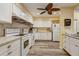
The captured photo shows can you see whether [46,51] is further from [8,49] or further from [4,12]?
[8,49]

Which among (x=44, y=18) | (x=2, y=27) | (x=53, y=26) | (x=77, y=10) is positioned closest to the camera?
(x=2, y=27)

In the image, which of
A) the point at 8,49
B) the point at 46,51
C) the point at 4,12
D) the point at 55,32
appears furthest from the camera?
the point at 55,32

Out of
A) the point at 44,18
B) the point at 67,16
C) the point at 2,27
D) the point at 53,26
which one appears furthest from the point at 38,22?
the point at 2,27

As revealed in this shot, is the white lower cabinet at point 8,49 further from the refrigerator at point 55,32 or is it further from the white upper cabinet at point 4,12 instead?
the refrigerator at point 55,32

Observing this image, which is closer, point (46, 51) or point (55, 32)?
point (46, 51)

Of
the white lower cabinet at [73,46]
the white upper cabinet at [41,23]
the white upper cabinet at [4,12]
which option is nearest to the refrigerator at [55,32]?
the white upper cabinet at [41,23]

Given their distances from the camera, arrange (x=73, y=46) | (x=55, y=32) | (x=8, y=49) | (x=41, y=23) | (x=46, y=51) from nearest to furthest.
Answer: (x=8, y=49)
(x=73, y=46)
(x=46, y=51)
(x=55, y=32)
(x=41, y=23)

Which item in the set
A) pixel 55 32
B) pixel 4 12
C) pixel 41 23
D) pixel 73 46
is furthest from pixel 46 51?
pixel 41 23

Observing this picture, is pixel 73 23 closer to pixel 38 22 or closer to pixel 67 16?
pixel 67 16

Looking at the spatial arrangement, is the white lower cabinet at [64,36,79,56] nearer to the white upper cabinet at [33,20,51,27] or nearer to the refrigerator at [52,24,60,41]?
the refrigerator at [52,24,60,41]

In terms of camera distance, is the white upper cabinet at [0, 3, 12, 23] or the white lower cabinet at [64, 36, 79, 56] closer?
the white upper cabinet at [0, 3, 12, 23]

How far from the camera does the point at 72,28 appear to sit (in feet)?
21.8

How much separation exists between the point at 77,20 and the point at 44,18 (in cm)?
526

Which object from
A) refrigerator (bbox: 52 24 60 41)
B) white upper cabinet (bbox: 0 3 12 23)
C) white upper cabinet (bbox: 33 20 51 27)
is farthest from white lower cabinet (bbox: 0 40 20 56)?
white upper cabinet (bbox: 33 20 51 27)
